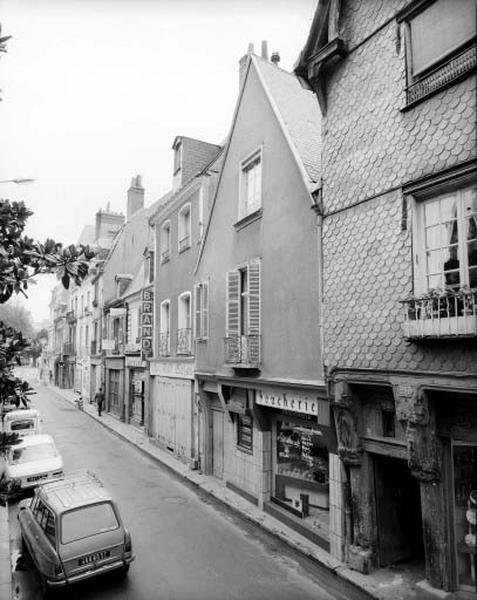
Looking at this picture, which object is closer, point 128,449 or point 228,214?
point 228,214

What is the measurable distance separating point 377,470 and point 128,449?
14.9 meters

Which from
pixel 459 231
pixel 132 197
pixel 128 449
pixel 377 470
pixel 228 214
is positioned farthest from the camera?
pixel 132 197

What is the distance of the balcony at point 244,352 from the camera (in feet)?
40.8

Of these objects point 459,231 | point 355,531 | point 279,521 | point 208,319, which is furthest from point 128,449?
point 459,231

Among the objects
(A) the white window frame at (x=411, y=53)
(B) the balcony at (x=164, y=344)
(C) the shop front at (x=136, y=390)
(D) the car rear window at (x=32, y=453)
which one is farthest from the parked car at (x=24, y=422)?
(A) the white window frame at (x=411, y=53)

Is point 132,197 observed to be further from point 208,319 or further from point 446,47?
point 446,47

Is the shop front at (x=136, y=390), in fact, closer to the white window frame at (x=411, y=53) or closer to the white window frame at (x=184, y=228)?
the white window frame at (x=184, y=228)

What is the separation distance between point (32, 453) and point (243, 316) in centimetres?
856

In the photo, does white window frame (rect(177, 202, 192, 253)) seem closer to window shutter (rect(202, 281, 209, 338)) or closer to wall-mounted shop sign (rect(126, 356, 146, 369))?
window shutter (rect(202, 281, 209, 338))

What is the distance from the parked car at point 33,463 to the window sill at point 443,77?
13.4 meters

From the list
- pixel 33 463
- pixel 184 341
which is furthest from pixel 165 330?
pixel 33 463

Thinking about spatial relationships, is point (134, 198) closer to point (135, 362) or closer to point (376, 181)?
point (135, 362)

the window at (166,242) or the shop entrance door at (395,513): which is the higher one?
the window at (166,242)

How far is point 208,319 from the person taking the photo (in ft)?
51.9
